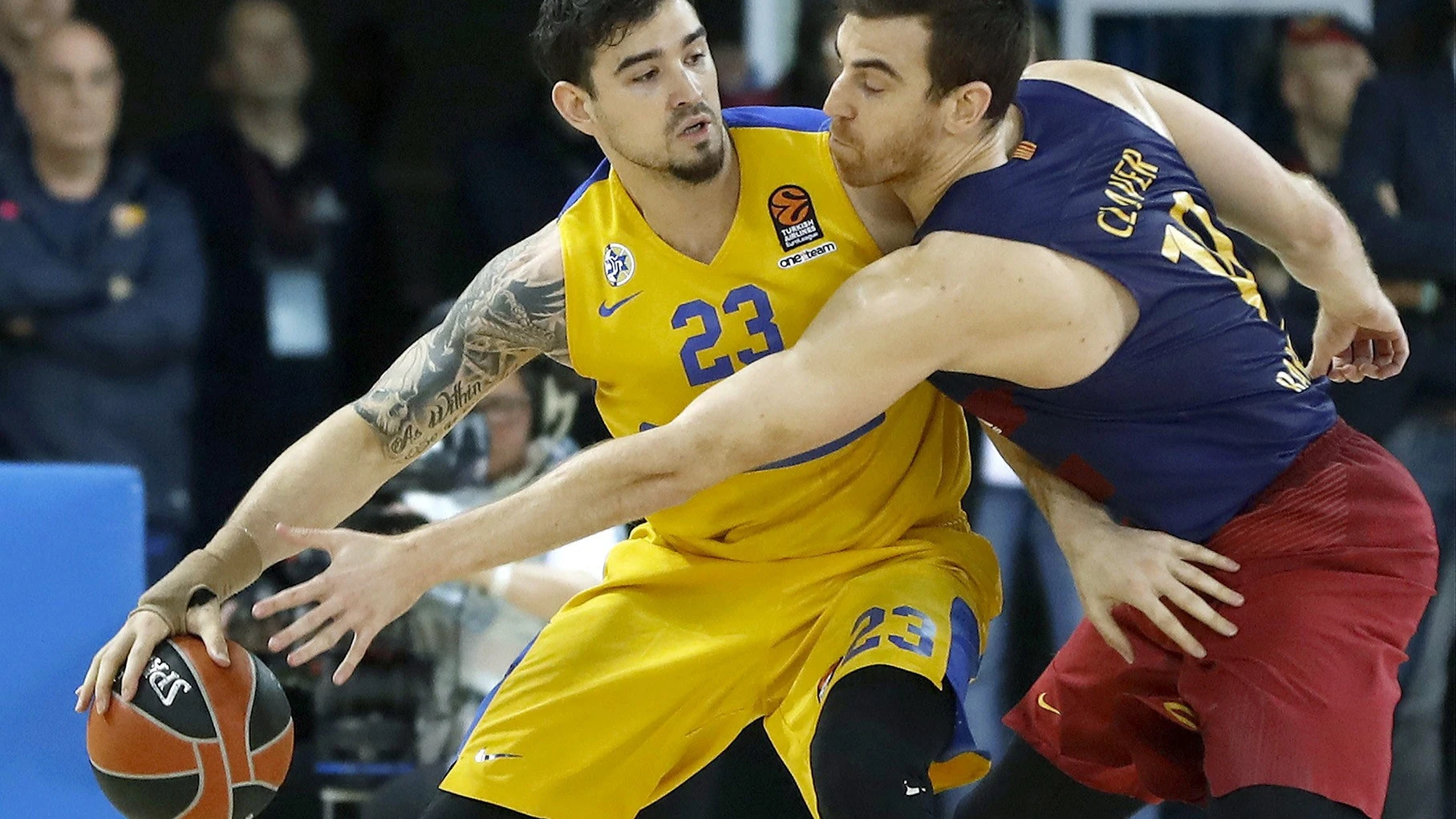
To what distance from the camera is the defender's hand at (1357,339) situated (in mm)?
3621

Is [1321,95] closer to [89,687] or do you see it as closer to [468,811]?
[468,811]

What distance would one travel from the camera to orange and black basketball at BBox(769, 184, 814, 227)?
3523 mm

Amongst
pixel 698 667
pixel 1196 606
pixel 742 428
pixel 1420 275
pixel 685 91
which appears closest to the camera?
pixel 742 428

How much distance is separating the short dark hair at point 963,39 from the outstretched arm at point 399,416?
2.59ft

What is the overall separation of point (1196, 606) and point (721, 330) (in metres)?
0.97

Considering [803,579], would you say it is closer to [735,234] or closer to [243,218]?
[735,234]

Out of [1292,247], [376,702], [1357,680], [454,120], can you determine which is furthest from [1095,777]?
[454,120]

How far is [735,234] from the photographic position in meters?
3.52

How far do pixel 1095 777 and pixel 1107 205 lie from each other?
3.63 feet

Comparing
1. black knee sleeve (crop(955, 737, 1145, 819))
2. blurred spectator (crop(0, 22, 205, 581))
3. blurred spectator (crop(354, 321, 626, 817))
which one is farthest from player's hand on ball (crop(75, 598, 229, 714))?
blurred spectator (crop(0, 22, 205, 581))

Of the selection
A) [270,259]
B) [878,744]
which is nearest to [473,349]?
[878,744]

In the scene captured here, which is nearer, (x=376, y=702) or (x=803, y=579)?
(x=803, y=579)

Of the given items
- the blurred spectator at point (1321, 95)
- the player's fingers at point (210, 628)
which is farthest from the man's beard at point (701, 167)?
the blurred spectator at point (1321, 95)

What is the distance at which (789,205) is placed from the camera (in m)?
3.53
